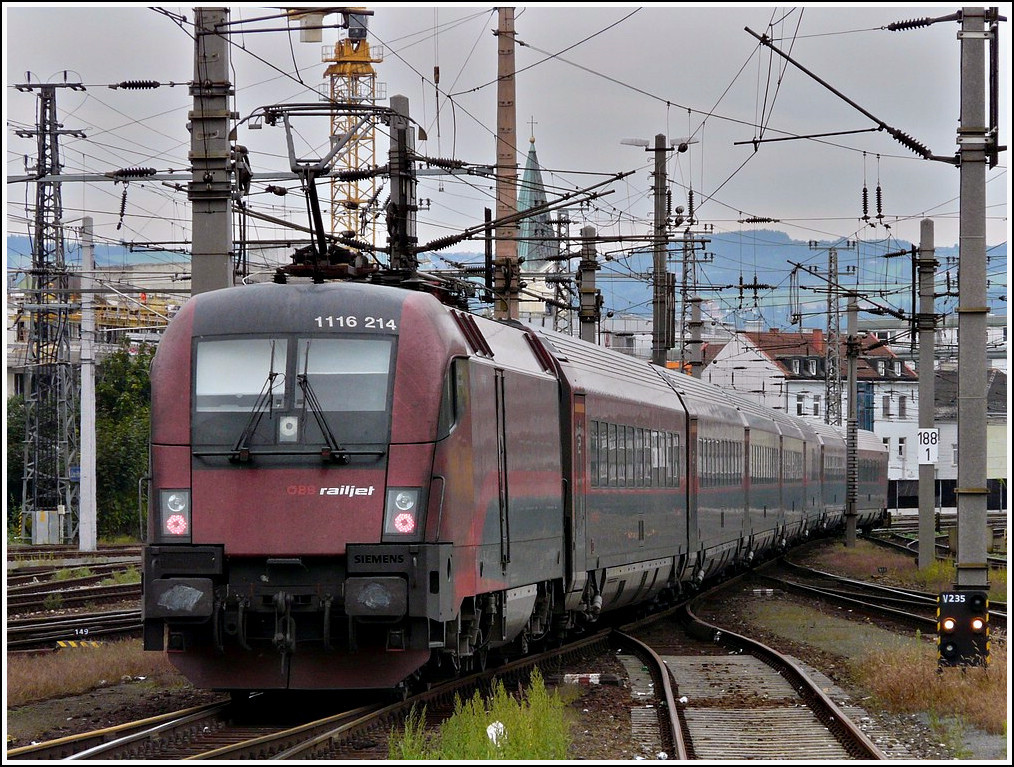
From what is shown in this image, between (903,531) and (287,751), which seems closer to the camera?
(287,751)

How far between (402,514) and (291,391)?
1272mm

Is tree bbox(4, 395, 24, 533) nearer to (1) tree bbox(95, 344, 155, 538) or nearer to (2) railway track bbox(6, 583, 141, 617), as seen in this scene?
(1) tree bbox(95, 344, 155, 538)

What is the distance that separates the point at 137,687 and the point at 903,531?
5052 centimetres

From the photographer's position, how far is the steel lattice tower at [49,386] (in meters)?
36.3

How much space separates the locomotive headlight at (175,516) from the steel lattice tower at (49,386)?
82.1 feet

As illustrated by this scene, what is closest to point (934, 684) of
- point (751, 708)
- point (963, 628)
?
point (963, 628)

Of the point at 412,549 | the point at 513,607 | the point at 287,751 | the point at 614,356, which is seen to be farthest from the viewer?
the point at 614,356

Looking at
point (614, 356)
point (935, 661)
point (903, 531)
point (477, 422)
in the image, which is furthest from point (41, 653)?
point (903, 531)

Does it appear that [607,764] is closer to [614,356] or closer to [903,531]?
[614,356]

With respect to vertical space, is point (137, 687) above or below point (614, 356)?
below

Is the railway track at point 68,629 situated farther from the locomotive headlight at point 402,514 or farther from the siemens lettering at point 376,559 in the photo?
the locomotive headlight at point 402,514

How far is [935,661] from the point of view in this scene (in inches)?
585

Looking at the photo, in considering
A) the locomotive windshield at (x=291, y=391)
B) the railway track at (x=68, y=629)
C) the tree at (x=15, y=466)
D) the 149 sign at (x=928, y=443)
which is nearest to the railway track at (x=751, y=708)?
the locomotive windshield at (x=291, y=391)

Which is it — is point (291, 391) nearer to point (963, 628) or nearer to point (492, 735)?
point (492, 735)
